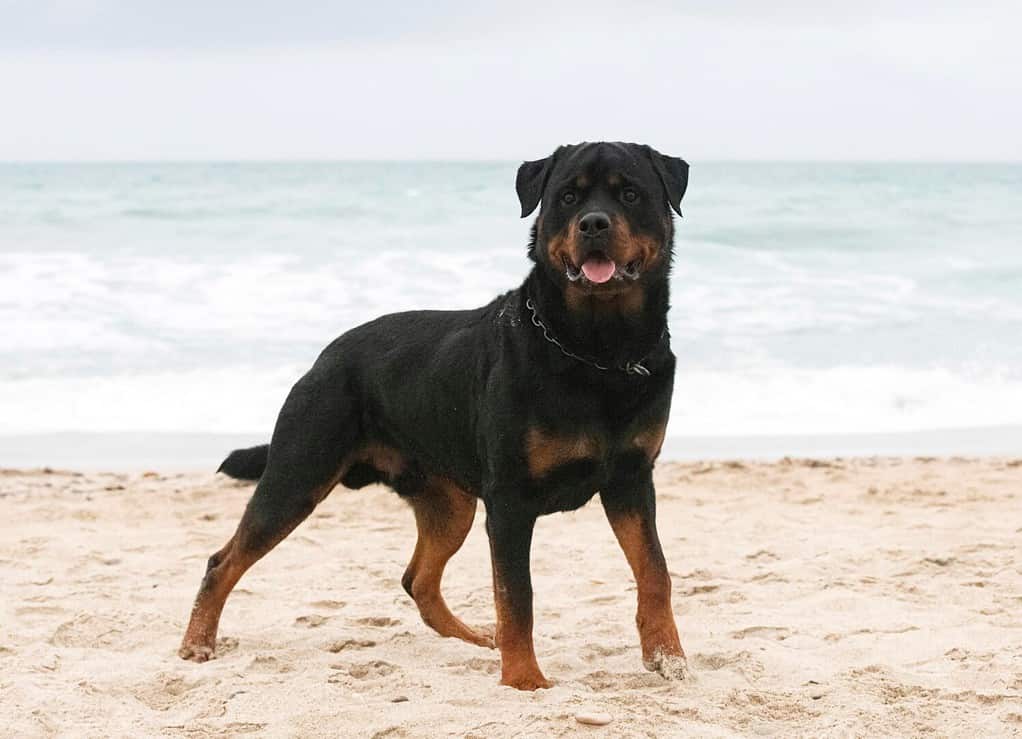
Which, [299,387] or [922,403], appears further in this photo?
[922,403]

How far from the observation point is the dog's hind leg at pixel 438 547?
4723 mm

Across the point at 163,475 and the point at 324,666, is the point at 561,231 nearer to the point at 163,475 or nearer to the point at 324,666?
the point at 324,666

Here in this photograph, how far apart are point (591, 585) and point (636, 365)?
1.95 m

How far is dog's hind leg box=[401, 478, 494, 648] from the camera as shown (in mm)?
4723

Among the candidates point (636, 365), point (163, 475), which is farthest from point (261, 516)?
point (163, 475)

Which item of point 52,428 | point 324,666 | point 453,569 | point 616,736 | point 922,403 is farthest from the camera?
point 922,403

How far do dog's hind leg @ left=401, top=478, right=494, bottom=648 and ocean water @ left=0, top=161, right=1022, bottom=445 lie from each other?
5.16 meters

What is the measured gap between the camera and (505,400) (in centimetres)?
385

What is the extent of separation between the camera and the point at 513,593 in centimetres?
394

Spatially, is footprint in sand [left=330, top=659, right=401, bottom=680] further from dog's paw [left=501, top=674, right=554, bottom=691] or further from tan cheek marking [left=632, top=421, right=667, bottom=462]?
tan cheek marking [left=632, top=421, right=667, bottom=462]

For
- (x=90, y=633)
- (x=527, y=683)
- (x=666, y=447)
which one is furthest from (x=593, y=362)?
(x=666, y=447)

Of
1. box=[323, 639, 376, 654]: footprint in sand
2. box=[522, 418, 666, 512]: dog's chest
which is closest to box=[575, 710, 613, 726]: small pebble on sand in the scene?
box=[522, 418, 666, 512]: dog's chest

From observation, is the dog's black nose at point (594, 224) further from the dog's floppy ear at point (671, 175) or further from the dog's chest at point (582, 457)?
Answer: the dog's chest at point (582, 457)

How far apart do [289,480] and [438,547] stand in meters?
0.67
